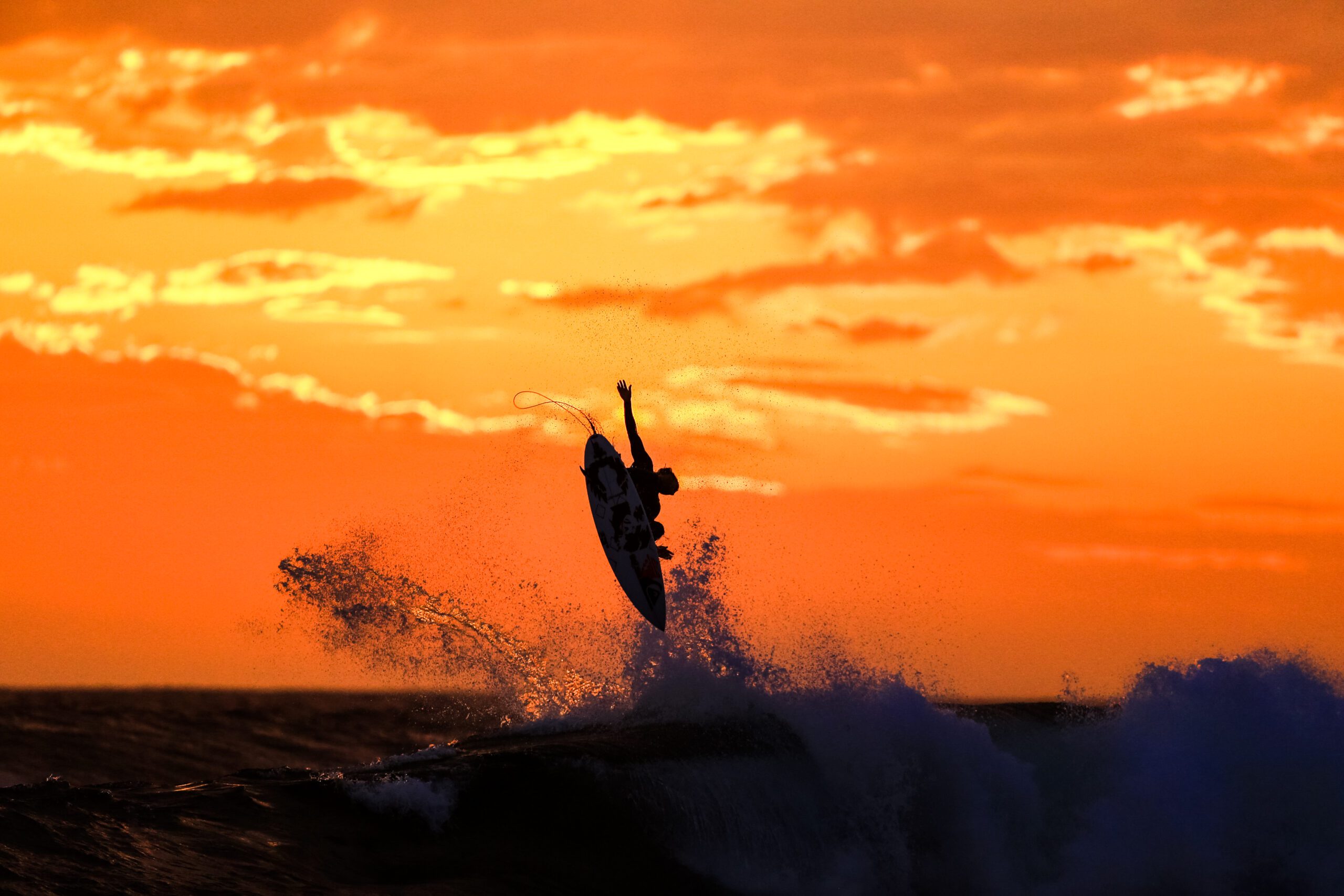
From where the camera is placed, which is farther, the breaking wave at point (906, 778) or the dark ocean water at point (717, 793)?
the breaking wave at point (906, 778)

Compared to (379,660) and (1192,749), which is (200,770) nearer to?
(379,660)

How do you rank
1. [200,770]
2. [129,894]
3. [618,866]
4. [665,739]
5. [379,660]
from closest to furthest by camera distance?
1. [129,894]
2. [618,866]
3. [665,739]
4. [379,660]
5. [200,770]

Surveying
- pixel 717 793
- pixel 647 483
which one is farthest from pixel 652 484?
pixel 717 793

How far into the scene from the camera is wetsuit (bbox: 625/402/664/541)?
16.3m

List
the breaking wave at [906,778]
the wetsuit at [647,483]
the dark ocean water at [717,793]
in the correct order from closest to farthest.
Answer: the dark ocean water at [717,793] → the breaking wave at [906,778] → the wetsuit at [647,483]

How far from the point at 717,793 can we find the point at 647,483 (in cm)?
437

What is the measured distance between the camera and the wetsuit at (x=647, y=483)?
53.5 feet

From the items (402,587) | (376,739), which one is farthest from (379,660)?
(376,739)

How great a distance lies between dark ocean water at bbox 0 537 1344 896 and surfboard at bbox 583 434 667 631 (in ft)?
3.80

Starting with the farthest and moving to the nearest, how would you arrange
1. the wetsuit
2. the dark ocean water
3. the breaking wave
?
the wetsuit → the breaking wave → the dark ocean water

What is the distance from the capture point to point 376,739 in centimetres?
3344

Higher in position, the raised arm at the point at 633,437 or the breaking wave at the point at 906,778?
the raised arm at the point at 633,437

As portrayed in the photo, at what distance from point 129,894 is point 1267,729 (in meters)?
13.7

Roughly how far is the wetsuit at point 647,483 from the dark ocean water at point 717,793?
2.01 m
